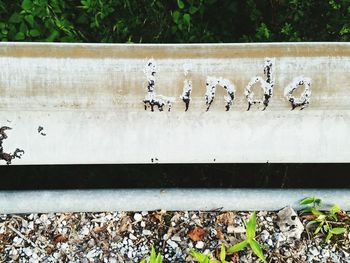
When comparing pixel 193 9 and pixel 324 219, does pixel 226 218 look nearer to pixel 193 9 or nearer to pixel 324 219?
pixel 324 219

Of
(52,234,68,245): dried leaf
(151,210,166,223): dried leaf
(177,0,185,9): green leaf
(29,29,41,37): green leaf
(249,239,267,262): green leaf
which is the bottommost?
(52,234,68,245): dried leaf

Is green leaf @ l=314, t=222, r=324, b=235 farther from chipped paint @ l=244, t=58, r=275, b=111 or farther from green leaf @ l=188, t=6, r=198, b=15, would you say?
green leaf @ l=188, t=6, r=198, b=15

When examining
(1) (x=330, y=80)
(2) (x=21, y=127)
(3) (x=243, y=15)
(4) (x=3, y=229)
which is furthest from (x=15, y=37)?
(1) (x=330, y=80)

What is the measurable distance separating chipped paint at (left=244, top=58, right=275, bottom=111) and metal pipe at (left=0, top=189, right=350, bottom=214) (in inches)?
20.5

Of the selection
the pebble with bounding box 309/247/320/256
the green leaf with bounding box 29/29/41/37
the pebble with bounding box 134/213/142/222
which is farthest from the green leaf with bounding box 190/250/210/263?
the green leaf with bounding box 29/29/41/37

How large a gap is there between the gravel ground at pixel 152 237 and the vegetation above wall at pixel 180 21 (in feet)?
2.96

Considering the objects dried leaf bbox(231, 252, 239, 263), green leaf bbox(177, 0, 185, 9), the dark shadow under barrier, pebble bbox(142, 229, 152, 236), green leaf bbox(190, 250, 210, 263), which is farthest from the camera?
the dark shadow under barrier

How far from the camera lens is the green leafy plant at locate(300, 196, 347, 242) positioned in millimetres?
2879

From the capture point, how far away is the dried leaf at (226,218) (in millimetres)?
2984

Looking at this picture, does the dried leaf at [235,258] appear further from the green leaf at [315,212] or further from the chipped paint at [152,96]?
the chipped paint at [152,96]

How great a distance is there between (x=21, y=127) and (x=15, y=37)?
2.11 ft

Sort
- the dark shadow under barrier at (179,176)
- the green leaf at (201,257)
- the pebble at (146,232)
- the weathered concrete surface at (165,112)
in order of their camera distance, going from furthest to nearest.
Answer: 1. the dark shadow under barrier at (179,176)
2. the pebble at (146,232)
3. the green leaf at (201,257)
4. the weathered concrete surface at (165,112)

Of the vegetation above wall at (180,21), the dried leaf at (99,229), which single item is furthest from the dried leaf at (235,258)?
the vegetation above wall at (180,21)

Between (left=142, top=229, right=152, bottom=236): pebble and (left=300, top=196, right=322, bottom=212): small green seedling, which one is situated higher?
(left=300, top=196, right=322, bottom=212): small green seedling
